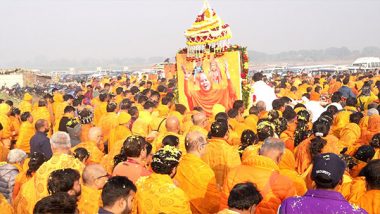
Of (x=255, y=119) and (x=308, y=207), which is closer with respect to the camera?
(x=308, y=207)

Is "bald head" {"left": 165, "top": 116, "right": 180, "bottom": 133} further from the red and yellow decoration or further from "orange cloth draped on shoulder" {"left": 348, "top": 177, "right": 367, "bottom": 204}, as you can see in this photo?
the red and yellow decoration

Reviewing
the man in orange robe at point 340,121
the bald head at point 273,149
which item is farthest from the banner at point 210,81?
the bald head at point 273,149

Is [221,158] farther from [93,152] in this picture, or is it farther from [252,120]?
[252,120]

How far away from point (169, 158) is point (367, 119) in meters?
4.25

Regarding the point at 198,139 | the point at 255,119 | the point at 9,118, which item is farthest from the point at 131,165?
the point at 9,118

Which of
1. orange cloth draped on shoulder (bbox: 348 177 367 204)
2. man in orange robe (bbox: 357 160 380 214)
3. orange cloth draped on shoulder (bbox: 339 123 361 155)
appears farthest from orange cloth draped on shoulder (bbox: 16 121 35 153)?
man in orange robe (bbox: 357 160 380 214)

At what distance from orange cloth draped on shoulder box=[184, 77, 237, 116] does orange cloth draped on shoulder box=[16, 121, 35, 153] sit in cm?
456

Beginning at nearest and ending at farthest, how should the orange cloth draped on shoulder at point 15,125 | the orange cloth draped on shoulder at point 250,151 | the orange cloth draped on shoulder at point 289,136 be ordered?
the orange cloth draped on shoulder at point 250,151 → the orange cloth draped on shoulder at point 289,136 → the orange cloth draped on shoulder at point 15,125

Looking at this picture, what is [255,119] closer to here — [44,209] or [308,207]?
[308,207]

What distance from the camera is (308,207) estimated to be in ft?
10.5

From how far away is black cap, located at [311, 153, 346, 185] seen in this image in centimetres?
322

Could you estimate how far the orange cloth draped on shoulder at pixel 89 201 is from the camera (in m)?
4.19

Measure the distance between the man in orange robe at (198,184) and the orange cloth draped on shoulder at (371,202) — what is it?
4.60ft

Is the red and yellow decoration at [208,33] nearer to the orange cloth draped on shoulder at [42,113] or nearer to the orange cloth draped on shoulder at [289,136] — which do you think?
the orange cloth draped on shoulder at [42,113]
